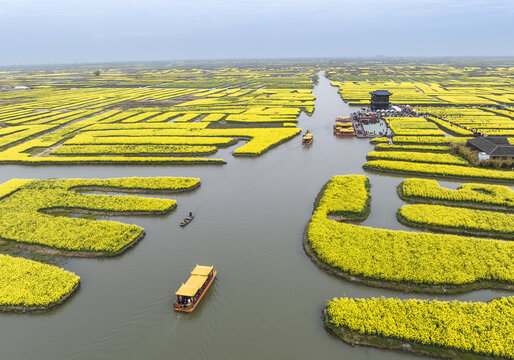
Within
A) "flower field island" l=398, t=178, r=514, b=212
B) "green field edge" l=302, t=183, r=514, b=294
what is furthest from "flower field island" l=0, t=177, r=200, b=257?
"flower field island" l=398, t=178, r=514, b=212

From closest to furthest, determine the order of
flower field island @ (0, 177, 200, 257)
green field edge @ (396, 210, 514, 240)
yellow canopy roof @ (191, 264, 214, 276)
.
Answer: yellow canopy roof @ (191, 264, 214, 276)
green field edge @ (396, 210, 514, 240)
flower field island @ (0, 177, 200, 257)

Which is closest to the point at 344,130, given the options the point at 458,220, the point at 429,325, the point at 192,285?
the point at 458,220

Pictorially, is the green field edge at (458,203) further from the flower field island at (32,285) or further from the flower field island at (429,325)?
the flower field island at (32,285)

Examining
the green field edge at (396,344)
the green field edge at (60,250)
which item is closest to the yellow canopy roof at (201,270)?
the green field edge at (60,250)

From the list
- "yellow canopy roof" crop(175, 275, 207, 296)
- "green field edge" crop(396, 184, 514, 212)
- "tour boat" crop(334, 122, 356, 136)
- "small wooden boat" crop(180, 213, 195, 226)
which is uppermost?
"tour boat" crop(334, 122, 356, 136)

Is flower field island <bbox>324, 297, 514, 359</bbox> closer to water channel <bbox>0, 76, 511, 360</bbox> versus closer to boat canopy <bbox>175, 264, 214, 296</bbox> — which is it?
water channel <bbox>0, 76, 511, 360</bbox>

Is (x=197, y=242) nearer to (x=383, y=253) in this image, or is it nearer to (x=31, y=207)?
(x=383, y=253)
